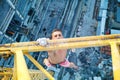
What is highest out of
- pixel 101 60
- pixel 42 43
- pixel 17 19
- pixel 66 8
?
pixel 66 8

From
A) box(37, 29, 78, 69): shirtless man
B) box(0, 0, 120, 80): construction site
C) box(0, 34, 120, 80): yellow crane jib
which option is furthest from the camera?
box(0, 0, 120, 80): construction site

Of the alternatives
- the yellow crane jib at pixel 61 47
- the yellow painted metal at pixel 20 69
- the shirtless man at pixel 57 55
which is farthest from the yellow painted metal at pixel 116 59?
the shirtless man at pixel 57 55

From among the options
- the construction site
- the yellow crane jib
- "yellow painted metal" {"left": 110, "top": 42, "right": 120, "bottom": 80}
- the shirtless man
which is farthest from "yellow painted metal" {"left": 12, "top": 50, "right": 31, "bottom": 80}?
the construction site

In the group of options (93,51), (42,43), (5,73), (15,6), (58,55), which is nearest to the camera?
(42,43)

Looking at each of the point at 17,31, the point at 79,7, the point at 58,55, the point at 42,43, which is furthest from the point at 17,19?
the point at 42,43

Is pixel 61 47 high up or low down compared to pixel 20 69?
up

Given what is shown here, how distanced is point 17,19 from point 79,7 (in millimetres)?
5170

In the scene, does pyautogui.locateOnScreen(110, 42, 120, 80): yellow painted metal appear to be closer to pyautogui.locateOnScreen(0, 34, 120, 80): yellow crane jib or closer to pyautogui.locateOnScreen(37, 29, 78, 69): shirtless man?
pyautogui.locateOnScreen(0, 34, 120, 80): yellow crane jib

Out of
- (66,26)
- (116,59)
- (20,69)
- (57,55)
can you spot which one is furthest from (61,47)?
(66,26)

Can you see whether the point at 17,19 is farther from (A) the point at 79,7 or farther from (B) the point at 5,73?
(B) the point at 5,73

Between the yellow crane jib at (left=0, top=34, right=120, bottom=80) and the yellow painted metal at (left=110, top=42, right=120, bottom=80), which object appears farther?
the yellow crane jib at (left=0, top=34, right=120, bottom=80)

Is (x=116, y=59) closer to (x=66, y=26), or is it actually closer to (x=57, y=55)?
(x=57, y=55)

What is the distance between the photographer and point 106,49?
14.1 metres

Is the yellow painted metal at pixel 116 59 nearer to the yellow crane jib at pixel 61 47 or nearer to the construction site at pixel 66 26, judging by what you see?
the yellow crane jib at pixel 61 47
